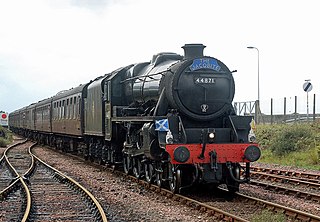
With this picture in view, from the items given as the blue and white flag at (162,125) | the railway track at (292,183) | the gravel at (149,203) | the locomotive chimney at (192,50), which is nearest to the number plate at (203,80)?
the locomotive chimney at (192,50)

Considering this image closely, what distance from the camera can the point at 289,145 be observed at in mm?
21219

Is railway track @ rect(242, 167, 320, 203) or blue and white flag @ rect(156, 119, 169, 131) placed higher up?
blue and white flag @ rect(156, 119, 169, 131)

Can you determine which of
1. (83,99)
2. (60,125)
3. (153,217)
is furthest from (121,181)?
(60,125)

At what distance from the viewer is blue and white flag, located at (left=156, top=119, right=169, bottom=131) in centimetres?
1090

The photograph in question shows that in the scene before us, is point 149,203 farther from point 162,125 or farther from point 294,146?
point 294,146

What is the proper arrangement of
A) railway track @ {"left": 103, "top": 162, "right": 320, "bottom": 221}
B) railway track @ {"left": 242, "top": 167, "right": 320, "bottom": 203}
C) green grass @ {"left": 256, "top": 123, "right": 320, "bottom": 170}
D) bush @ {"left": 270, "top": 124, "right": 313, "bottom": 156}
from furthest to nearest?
1. bush @ {"left": 270, "top": 124, "right": 313, "bottom": 156}
2. green grass @ {"left": 256, "top": 123, "right": 320, "bottom": 170}
3. railway track @ {"left": 242, "top": 167, "right": 320, "bottom": 203}
4. railway track @ {"left": 103, "top": 162, "right": 320, "bottom": 221}

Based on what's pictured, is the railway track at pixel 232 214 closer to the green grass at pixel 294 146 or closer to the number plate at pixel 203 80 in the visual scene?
the number plate at pixel 203 80

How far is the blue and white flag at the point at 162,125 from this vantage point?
10898 mm

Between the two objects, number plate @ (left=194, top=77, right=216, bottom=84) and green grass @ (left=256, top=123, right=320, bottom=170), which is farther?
green grass @ (left=256, top=123, right=320, bottom=170)

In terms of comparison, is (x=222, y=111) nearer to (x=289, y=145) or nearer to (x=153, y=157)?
(x=153, y=157)

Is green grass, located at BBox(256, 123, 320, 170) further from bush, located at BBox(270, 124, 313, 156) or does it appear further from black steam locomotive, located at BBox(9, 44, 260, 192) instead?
black steam locomotive, located at BBox(9, 44, 260, 192)

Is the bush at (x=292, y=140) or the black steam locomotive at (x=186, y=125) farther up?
the black steam locomotive at (x=186, y=125)

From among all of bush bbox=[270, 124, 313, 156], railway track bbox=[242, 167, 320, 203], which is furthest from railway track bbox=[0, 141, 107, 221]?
bush bbox=[270, 124, 313, 156]

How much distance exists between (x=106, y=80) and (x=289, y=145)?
9.40 m
